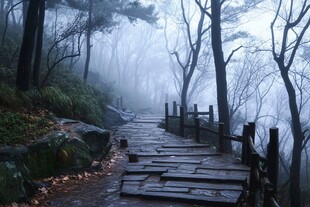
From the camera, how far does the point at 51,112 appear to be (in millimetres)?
9844

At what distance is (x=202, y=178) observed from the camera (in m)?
6.10

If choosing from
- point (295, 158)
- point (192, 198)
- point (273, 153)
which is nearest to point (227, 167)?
point (192, 198)

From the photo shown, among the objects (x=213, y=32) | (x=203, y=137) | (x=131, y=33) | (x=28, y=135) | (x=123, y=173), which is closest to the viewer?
(x=28, y=135)

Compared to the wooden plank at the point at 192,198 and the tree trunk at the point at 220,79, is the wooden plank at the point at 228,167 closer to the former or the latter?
the wooden plank at the point at 192,198

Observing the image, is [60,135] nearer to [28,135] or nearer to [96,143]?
[28,135]

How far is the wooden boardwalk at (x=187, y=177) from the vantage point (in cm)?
525

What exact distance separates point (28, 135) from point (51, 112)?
133 inches

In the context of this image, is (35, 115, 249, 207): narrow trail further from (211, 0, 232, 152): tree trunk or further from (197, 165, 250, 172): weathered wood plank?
(211, 0, 232, 152): tree trunk

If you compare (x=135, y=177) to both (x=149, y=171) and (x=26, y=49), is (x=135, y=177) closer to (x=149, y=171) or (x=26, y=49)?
(x=149, y=171)

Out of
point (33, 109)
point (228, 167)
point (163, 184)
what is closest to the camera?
point (163, 184)

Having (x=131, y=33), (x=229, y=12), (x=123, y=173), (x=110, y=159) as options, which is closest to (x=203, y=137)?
(x=110, y=159)

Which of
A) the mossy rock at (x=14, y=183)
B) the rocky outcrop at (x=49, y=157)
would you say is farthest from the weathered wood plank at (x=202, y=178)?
the mossy rock at (x=14, y=183)

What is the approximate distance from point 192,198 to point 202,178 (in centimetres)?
104

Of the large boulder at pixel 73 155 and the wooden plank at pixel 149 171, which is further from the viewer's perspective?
the wooden plank at pixel 149 171
